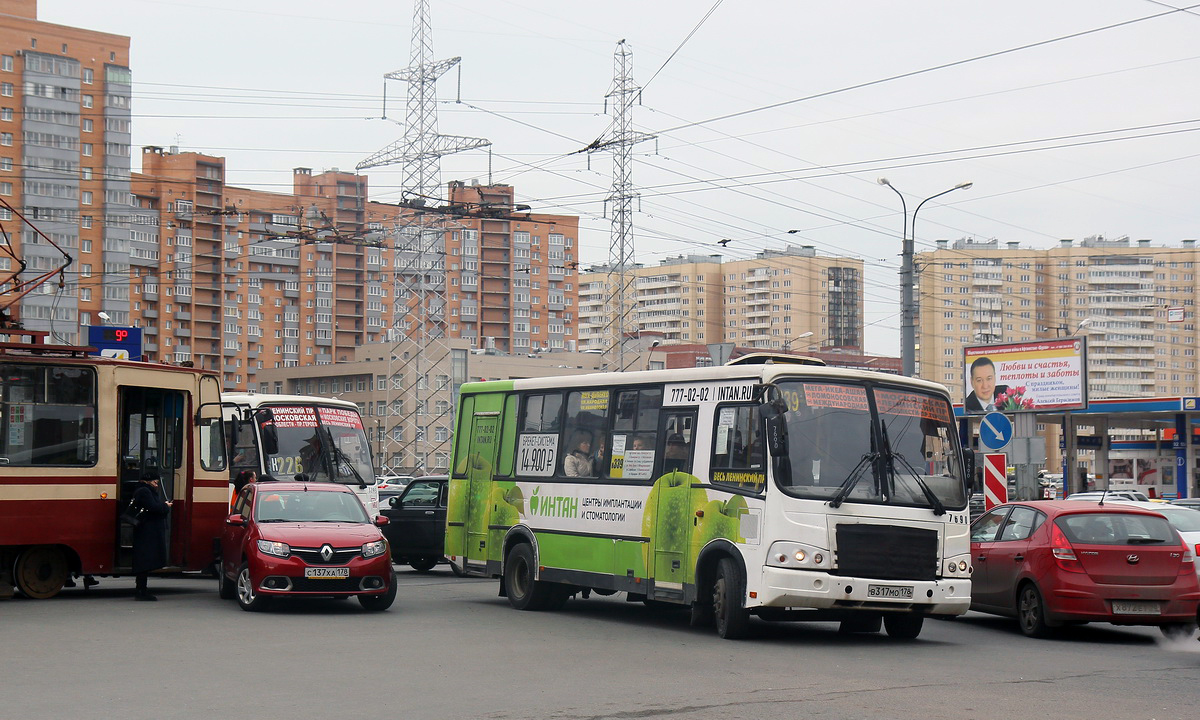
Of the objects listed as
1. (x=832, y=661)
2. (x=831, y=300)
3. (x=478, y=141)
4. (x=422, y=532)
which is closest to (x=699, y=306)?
(x=831, y=300)

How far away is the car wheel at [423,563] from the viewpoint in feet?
80.8

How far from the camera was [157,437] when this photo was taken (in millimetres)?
19891

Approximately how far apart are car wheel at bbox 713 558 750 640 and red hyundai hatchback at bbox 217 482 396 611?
14.4 feet

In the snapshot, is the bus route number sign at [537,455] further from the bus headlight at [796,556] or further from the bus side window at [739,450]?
the bus headlight at [796,556]

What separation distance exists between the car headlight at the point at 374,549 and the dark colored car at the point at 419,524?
23.4 ft

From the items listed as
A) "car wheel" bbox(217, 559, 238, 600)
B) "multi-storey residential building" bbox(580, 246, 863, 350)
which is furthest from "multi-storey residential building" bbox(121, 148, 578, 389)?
"car wheel" bbox(217, 559, 238, 600)

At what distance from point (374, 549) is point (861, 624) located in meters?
5.69

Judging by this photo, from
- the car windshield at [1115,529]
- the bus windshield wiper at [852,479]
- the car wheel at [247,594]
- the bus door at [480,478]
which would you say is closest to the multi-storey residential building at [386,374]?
the bus door at [480,478]

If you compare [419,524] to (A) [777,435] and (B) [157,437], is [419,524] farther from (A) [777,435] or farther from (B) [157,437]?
(A) [777,435]

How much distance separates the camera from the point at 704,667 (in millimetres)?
12031

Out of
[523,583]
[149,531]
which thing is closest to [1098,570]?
[523,583]

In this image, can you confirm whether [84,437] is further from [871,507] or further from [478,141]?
[478,141]

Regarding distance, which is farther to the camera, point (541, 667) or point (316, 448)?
point (316, 448)

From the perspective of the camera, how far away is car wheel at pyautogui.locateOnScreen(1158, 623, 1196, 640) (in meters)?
15.2
